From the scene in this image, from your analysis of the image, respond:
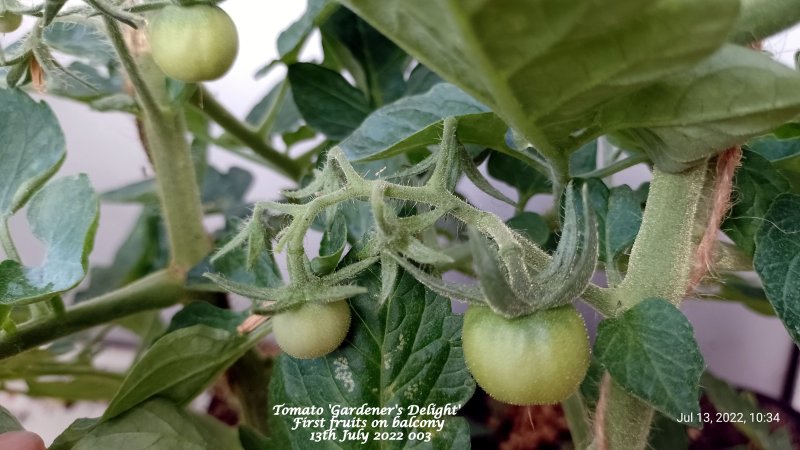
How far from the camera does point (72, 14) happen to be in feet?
1.41

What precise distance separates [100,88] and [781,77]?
1.84ft

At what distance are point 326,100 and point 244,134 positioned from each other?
0.12m

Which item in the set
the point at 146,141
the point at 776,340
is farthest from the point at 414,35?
the point at 776,340

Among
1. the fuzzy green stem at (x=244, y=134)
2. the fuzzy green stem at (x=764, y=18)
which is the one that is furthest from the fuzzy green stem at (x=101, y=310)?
the fuzzy green stem at (x=764, y=18)

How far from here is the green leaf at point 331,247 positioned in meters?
0.35

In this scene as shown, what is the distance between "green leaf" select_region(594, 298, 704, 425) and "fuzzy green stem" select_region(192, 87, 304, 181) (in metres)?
0.41

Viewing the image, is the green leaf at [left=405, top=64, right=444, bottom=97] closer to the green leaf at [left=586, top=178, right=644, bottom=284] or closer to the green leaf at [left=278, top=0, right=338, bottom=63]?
the green leaf at [left=278, top=0, right=338, bottom=63]

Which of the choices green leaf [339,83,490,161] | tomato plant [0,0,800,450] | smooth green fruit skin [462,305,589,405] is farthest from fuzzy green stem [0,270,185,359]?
smooth green fruit skin [462,305,589,405]

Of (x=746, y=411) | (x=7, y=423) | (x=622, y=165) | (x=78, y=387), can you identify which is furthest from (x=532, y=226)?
(x=78, y=387)

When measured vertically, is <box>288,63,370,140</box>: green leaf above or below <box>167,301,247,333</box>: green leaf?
above

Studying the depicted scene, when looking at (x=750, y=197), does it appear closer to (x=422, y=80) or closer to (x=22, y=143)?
(x=422, y=80)

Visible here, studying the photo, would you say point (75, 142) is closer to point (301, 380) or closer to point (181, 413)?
point (181, 413)

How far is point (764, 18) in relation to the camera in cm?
28

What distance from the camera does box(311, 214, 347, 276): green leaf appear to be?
1.16 ft
